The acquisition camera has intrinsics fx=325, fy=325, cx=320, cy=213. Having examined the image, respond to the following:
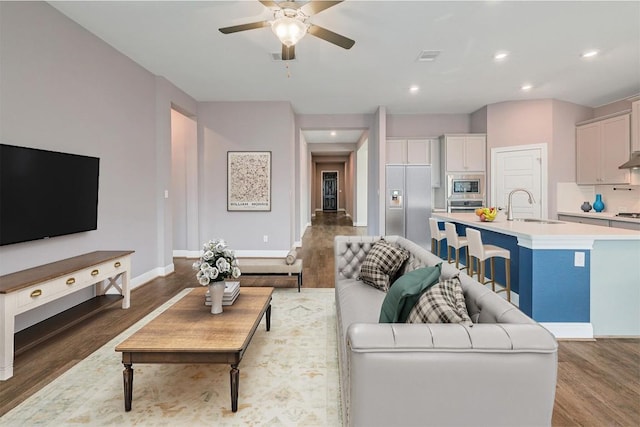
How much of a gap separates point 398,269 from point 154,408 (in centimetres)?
191

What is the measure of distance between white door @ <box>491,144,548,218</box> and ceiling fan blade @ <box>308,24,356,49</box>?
15.3ft

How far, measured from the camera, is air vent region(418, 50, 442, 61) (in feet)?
12.8

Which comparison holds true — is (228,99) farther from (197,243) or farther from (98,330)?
(98,330)

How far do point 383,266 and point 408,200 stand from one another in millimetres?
4086

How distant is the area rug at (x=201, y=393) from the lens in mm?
1795

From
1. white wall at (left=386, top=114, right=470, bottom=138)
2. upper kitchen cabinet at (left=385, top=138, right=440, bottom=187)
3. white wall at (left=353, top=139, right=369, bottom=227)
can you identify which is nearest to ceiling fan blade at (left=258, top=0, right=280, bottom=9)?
upper kitchen cabinet at (left=385, top=138, right=440, bottom=187)

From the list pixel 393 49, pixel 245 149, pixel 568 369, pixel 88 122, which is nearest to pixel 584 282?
pixel 568 369

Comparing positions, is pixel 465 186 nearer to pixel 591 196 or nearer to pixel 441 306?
pixel 591 196

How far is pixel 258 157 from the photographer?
20.0 ft

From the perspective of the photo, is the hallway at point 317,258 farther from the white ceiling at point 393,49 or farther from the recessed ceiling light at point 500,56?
the recessed ceiling light at point 500,56

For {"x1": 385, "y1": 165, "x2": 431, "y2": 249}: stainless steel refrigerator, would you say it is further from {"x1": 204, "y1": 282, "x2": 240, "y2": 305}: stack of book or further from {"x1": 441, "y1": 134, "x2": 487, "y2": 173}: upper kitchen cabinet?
{"x1": 204, "y1": 282, "x2": 240, "y2": 305}: stack of book

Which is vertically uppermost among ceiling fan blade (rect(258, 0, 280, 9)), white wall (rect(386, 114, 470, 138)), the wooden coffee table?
white wall (rect(386, 114, 470, 138))

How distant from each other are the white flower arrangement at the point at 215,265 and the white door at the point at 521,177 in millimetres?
5712

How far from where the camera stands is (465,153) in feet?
21.2
